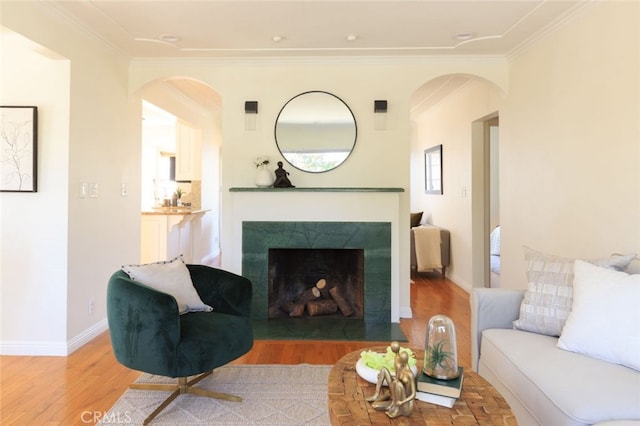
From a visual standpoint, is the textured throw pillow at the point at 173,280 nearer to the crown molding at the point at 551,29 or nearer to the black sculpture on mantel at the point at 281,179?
the black sculpture on mantel at the point at 281,179

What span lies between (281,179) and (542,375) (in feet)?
8.57

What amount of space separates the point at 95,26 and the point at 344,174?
240 centimetres

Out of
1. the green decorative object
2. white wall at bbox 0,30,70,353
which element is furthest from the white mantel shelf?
the green decorative object

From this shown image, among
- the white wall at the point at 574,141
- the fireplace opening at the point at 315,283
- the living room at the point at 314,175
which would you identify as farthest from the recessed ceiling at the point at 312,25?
the fireplace opening at the point at 315,283

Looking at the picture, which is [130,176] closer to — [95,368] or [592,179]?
[95,368]

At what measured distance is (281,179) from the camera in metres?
3.62

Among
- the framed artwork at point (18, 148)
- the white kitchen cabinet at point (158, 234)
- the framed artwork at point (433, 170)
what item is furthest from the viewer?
the framed artwork at point (433, 170)

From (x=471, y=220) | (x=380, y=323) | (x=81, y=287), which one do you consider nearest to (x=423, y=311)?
(x=380, y=323)

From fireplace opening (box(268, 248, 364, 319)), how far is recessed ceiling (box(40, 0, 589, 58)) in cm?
193

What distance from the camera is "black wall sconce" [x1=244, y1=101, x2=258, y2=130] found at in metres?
3.68

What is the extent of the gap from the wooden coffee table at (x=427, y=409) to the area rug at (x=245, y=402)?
71 cm

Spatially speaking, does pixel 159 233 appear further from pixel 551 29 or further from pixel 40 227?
pixel 551 29

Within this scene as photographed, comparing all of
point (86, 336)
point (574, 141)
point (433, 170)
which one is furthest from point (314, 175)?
point (433, 170)

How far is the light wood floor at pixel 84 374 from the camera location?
82.0 inches
